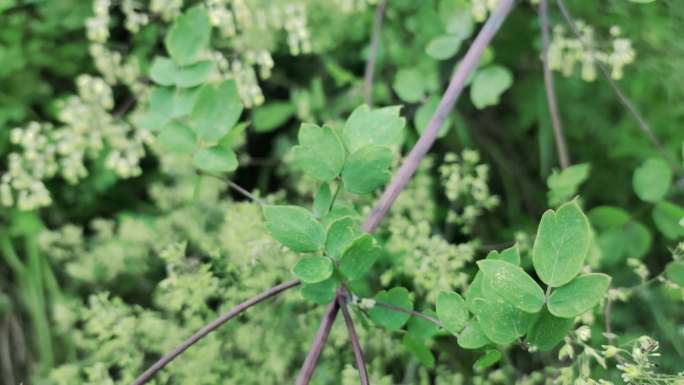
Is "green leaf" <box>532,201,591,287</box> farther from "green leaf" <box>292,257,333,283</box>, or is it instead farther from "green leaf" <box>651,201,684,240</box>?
"green leaf" <box>651,201,684,240</box>

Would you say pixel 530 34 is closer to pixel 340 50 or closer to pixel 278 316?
pixel 340 50

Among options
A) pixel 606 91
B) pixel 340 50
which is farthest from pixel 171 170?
pixel 606 91

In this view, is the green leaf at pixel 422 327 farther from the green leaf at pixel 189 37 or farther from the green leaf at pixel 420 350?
the green leaf at pixel 189 37

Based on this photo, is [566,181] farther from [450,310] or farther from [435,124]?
[450,310]

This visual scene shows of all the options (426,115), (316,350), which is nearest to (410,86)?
(426,115)

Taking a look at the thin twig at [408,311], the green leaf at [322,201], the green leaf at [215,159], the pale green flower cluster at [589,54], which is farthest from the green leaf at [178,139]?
the pale green flower cluster at [589,54]
